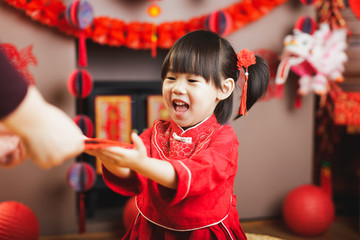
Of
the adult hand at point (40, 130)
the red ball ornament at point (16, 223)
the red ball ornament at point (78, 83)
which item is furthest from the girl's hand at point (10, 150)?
the red ball ornament at point (78, 83)

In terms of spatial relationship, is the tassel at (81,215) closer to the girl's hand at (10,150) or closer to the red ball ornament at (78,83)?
the red ball ornament at (78,83)

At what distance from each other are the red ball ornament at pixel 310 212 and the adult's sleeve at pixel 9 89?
1863 millimetres

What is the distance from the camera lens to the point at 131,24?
6.54ft

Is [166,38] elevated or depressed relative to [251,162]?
elevated

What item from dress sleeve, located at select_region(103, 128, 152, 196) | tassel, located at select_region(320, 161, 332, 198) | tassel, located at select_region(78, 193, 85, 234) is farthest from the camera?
tassel, located at select_region(320, 161, 332, 198)

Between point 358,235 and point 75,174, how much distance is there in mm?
1825

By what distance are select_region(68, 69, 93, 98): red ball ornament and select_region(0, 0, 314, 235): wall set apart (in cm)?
15

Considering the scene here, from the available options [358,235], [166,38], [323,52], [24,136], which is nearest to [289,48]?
[323,52]

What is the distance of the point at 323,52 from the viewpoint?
2.14m

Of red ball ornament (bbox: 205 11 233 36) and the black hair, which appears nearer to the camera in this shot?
the black hair

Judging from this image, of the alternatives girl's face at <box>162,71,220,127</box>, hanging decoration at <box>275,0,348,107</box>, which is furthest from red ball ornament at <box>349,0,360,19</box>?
girl's face at <box>162,71,220,127</box>

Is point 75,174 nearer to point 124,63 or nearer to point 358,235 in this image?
point 124,63

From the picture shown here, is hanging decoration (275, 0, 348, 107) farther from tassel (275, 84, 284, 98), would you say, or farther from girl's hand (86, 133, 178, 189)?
girl's hand (86, 133, 178, 189)

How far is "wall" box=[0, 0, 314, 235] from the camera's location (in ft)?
6.36
